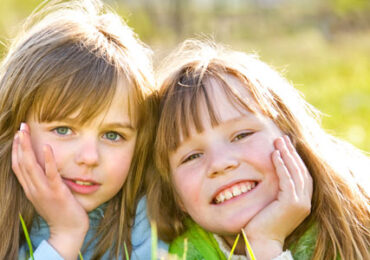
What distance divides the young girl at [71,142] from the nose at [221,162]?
1.56ft

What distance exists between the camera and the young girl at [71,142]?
292cm

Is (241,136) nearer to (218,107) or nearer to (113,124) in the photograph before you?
(218,107)

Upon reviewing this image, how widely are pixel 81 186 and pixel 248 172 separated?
2.80ft

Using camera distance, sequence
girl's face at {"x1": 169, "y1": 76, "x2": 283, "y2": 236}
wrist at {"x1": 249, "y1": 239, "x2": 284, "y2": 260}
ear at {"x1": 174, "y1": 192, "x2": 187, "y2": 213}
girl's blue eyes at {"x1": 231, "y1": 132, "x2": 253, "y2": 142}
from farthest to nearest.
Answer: ear at {"x1": 174, "y1": 192, "x2": 187, "y2": 213} < girl's blue eyes at {"x1": 231, "y1": 132, "x2": 253, "y2": 142} < girl's face at {"x1": 169, "y1": 76, "x2": 283, "y2": 236} < wrist at {"x1": 249, "y1": 239, "x2": 284, "y2": 260}

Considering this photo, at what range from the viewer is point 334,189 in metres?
2.94

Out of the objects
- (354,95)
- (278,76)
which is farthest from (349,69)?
(278,76)

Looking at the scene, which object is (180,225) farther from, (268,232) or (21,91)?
(21,91)

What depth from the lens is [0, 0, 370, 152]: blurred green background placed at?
8.21 m

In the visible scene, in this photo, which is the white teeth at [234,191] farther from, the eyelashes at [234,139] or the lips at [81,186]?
the lips at [81,186]

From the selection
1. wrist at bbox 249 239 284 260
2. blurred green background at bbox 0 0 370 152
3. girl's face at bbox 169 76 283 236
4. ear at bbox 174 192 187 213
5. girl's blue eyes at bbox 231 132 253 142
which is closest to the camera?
wrist at bbox 249 239 284 260

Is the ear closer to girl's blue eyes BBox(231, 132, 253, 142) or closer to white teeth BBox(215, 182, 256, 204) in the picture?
white teeth BBox(215, 182, 256, 204)

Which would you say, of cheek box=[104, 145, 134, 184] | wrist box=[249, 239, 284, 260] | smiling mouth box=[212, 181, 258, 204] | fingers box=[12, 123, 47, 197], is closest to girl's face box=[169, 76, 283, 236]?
smiling mouth box=[212, 181, 258, 204]

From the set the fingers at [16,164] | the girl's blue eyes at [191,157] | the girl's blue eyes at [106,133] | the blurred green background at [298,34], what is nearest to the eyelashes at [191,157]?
the girl's blue eyes at [191,157]

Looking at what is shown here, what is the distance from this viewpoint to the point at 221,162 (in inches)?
110
